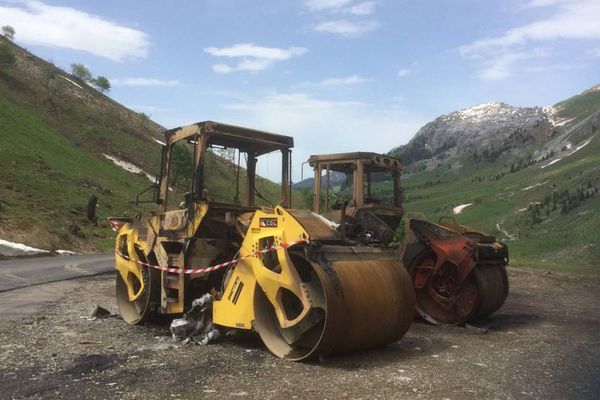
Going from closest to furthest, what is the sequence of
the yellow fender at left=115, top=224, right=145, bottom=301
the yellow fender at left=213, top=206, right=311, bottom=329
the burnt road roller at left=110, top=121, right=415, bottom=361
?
the burnt road roller at left=110, top=121, right=415, bottom=361 → the yellow fender at left=213, top=206, right=311, bottom=329 → the yellow fender at left=115, top=224, right=145, bottom=301

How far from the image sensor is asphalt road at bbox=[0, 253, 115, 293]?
1505 cm

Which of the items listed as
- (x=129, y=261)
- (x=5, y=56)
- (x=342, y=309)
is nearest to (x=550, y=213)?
(x=129, y=261)

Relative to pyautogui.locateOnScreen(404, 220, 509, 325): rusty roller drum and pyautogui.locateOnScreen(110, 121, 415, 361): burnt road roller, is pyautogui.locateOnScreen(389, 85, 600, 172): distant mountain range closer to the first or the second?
pyautogui.locateOnScreen(404, 220, 509, 325): rusty roller drum

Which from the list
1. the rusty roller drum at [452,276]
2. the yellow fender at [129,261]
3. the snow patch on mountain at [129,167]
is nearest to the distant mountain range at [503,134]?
the snow patch on mountain at [129,167]

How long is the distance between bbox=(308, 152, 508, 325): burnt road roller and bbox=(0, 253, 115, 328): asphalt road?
18.3 ft

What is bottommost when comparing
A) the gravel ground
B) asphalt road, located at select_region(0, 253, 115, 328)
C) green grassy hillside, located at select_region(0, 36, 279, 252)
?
the gravel ground

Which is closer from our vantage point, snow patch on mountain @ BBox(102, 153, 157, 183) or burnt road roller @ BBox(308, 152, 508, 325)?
burnt road roller @ BBox(308, 152, 508, 325)

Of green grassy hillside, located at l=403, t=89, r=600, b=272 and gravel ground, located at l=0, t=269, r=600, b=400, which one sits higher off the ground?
green grassy hillside, located at l=403, t=89, r=600, b=272

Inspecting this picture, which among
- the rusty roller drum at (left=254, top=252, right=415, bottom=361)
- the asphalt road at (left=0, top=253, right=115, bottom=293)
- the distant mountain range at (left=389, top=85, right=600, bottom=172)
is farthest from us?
the distant mountain range at (left=389, top=85, right=600, bottom=172)

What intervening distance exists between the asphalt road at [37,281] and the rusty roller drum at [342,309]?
4472mm

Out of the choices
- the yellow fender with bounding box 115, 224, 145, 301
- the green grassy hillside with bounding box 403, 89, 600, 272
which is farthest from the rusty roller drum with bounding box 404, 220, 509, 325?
the green grassy hillside with bounding box 403, 89, 600, 272

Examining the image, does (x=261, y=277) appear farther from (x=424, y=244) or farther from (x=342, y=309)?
(x=424, y=244)

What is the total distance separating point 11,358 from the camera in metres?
6.57

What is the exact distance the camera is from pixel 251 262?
23.5 ft
